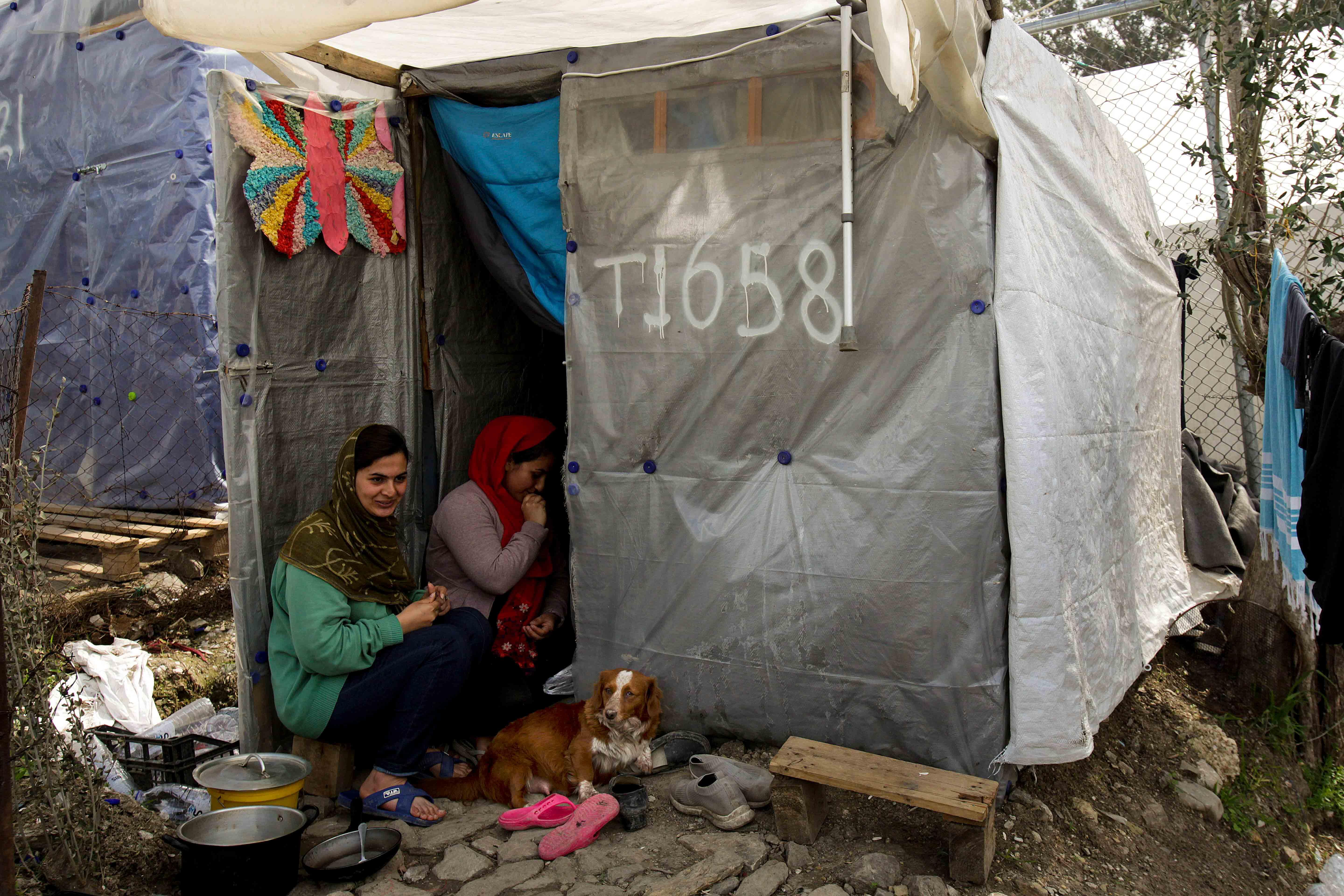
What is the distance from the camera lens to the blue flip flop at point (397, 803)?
3.15m

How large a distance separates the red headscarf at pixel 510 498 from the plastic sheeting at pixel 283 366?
0.38m

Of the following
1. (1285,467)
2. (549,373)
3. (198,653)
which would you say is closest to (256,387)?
(549,373)

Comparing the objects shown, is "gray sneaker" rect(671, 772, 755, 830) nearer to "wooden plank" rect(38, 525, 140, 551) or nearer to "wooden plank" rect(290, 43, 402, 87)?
"wooden plank" rect(290, 43, 402, 87)

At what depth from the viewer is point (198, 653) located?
4887 mm

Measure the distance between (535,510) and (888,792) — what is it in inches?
69.9

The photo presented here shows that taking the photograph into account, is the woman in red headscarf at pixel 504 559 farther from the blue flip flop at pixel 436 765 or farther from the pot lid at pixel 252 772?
the pot lid at pixel 252 772

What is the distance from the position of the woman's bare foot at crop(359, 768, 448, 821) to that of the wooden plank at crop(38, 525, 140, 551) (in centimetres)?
265

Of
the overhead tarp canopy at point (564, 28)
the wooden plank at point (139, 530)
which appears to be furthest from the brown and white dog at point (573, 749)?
the wooden plank at point (139, 530)

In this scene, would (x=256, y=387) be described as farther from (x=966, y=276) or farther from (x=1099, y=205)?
(x=1099, y=205)

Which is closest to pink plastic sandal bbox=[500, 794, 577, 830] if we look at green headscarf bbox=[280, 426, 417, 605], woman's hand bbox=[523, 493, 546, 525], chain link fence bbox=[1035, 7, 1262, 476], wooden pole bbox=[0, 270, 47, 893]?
green headscarf bbox=[280, 426, 417, 605]

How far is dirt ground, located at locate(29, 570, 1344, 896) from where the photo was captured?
2.79 m

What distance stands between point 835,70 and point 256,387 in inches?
90.5

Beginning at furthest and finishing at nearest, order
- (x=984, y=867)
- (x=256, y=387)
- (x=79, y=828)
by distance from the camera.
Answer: (x=256, y=387) < (x=984, y=867) < (x=79, y=828)

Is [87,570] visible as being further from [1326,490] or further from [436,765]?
[1326,490]
